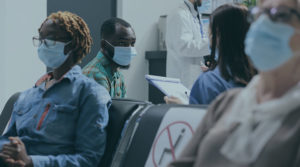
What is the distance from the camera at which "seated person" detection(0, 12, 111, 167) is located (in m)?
1.69

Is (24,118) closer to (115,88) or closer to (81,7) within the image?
(115,88)

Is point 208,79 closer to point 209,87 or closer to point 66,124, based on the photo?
point 209,87

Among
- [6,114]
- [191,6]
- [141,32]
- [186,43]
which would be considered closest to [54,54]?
[6,114]

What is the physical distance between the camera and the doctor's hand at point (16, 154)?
165cm

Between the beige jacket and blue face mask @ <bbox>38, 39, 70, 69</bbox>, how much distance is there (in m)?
0.92

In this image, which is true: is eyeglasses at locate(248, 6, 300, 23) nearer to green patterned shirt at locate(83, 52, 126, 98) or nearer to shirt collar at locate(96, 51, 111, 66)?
green patterned shirt at locate(83, 52, 126, 98)

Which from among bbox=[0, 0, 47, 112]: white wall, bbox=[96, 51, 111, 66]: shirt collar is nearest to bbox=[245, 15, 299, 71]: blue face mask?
bbox=[96, 51, 111, 66]: shirt collar

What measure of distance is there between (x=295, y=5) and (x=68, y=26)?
1112mm

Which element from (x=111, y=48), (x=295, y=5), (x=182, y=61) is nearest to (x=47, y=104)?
(x=111, y=48)

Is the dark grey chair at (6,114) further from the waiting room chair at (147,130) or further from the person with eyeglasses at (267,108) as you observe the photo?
the person with eyeglasses at (267,108)

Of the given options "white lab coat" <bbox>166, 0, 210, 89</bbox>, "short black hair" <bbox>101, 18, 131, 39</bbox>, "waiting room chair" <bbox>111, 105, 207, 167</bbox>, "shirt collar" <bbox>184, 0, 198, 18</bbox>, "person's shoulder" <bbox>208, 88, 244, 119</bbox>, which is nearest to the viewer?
"person's shoulder" <bbox>208, 88, 244, 119</bbox>

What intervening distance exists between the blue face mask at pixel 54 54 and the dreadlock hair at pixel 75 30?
5 centimetres

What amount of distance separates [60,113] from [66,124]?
0.05m

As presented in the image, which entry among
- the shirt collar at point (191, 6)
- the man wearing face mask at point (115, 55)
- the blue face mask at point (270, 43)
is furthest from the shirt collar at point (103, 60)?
the blue face mask at point (270, 43)
